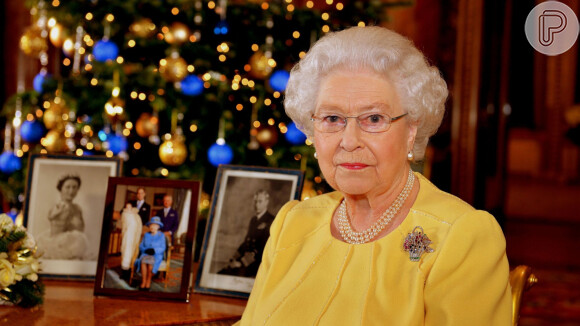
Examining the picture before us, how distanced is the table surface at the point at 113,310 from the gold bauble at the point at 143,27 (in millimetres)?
1976

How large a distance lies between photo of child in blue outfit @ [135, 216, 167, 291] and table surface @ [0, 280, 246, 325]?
0.30 feet

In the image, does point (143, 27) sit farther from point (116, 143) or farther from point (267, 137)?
point (267, 137)

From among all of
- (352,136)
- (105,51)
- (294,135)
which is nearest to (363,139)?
(352,136)

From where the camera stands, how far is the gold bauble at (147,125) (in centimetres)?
368

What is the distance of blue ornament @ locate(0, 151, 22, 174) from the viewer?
4.04 m

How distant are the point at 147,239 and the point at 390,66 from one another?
96 cm

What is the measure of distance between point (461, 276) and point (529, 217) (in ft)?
30.2

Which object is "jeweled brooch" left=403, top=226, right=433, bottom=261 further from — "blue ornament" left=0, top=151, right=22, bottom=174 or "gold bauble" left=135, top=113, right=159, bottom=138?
"blue ornament" left=0, top=151, right=22, bottom=174

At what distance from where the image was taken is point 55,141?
3.77m

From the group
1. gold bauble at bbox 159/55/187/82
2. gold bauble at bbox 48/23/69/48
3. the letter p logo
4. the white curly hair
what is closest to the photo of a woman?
the white curly hair

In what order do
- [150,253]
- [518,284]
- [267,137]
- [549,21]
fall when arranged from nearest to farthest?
[518,284]
[150,253]
[267,137]
[549,21]

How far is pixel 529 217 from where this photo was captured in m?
9.90

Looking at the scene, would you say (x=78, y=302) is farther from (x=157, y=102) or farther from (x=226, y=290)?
(x=157, y=102)

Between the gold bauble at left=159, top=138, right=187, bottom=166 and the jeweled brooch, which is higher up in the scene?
the gold bauble at left=159, top=138, right=187, bottom=166
